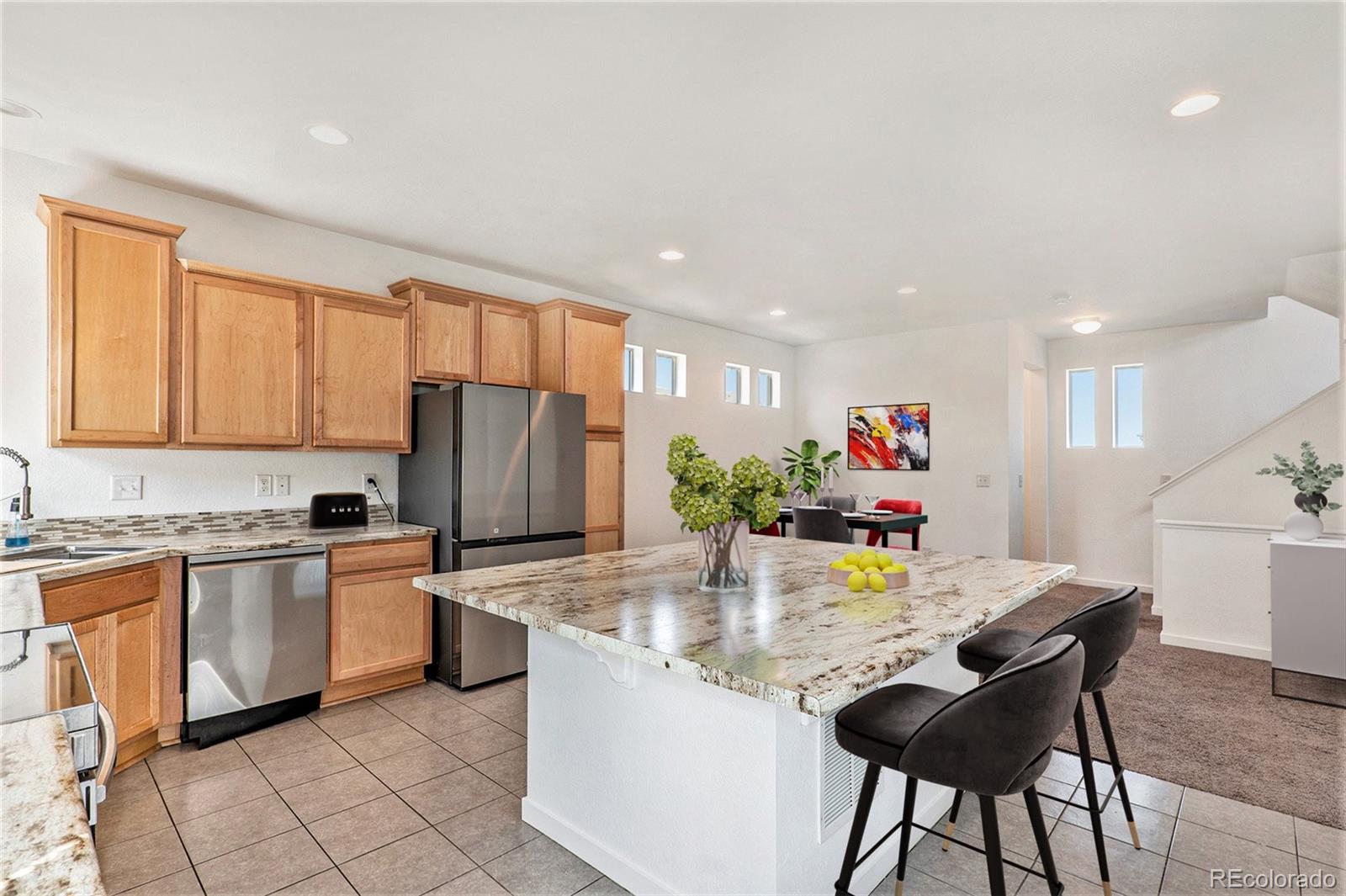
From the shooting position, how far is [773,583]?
2.28 m

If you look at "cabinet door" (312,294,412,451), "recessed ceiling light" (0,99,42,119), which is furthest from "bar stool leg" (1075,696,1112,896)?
"recessed ceiling light" (0,99,42,119)

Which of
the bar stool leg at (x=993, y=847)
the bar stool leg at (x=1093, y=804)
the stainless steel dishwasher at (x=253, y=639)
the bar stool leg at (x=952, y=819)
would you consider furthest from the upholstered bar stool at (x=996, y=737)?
the stainless steel dishwasher at (x=253, y=639)

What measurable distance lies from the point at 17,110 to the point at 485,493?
8.09 feet

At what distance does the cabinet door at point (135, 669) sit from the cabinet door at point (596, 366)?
2545 millimetres

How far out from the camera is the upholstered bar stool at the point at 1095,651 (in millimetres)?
1799

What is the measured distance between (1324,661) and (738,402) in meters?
4.56

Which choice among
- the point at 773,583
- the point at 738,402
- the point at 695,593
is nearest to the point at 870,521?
the point at 738,402

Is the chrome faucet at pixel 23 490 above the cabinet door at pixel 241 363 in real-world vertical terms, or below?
below

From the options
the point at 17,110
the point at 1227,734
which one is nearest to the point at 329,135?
the point at 17,110

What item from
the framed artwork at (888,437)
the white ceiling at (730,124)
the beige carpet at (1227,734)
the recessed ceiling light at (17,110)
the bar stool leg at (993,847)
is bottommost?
the beige carpet at (1227,734)

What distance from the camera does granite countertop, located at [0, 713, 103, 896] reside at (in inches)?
23.1

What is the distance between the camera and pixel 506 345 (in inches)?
172

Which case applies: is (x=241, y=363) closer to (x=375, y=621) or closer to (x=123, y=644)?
(x=123, y=644)

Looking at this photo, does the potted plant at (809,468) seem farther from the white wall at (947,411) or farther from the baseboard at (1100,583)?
the baseboard at (1100,583)
